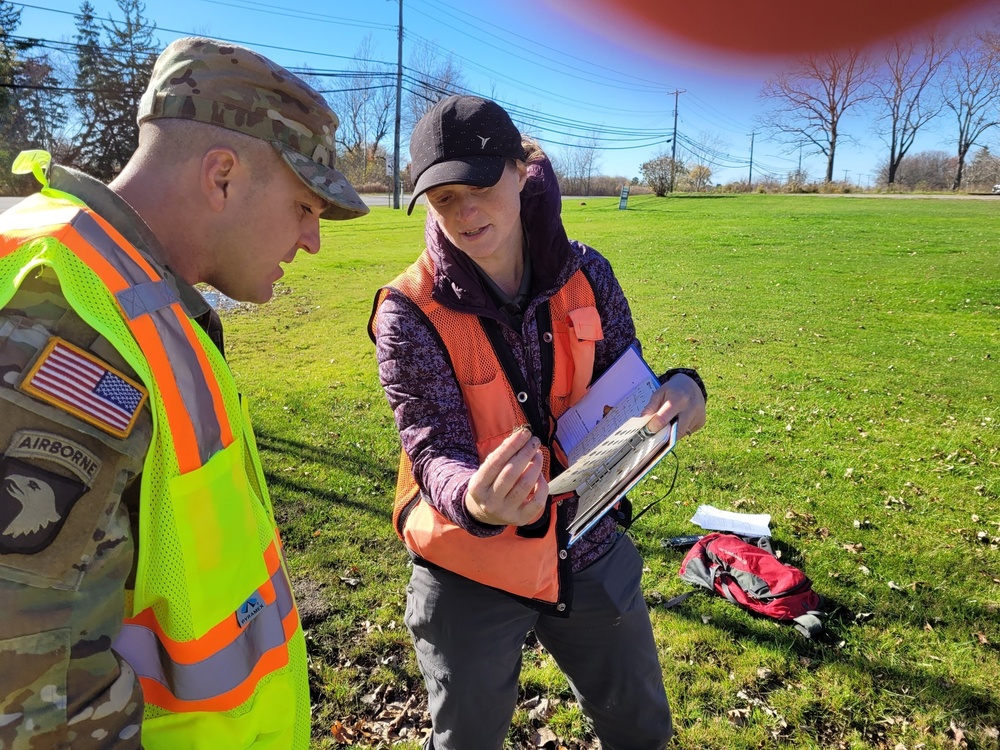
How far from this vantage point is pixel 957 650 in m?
3.81

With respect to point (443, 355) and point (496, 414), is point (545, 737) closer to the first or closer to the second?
point (496, 414)

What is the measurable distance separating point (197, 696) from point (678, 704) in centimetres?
308

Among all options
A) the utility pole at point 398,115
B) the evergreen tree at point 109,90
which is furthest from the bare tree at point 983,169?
the evergreen tree at point 109,90

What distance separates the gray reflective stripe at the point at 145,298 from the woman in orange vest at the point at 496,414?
929mm

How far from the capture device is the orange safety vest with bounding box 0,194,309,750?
100cm

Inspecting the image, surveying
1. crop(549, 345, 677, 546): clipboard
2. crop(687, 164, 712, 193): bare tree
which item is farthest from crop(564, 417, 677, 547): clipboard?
crop(687, 164, 712, 193): bare tree

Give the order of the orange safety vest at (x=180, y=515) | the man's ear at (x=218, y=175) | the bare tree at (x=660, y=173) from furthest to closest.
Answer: the bare tree at (x=660, y=173), the man's ear at (x=218, y=175), the orange safety vest at (x=180, y=515)

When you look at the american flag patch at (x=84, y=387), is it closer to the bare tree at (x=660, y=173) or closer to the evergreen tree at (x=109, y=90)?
the evergreen tree at (x=109, y=90)

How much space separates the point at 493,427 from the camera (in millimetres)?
2086

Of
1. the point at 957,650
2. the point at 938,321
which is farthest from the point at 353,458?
the point at 938,321

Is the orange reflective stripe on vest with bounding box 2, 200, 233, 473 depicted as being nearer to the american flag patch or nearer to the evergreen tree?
the american flag patch

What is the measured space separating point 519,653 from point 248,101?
188cm

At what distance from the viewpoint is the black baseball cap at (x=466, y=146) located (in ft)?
6.59

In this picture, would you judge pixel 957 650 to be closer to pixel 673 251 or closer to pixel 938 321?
pixel 938 321
